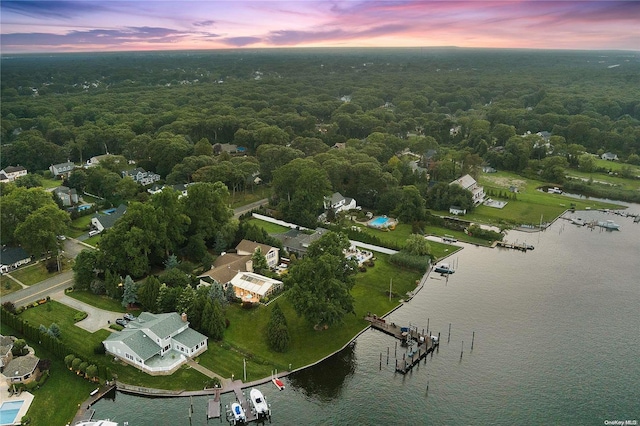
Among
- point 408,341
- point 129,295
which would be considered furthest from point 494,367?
point 129,295

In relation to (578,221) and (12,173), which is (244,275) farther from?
(12,173)

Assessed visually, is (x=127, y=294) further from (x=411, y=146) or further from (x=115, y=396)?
(x=411, y=146)

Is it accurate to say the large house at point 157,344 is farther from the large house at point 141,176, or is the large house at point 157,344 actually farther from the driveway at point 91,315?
the large house at point 141,176

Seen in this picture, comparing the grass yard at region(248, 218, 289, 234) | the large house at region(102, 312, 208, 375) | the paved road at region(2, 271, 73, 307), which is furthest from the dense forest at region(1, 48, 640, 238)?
the large house at region(102, 312, 208, 375)

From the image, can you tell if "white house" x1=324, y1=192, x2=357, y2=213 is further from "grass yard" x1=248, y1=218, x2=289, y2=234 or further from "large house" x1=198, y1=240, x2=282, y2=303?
"large house" x1=198, y1=240, x2=282, y2=303

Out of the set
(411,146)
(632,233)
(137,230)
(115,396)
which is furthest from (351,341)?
(411,146)

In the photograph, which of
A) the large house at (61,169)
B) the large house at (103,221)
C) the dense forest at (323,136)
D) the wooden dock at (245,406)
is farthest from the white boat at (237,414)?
the large house at (61,169)

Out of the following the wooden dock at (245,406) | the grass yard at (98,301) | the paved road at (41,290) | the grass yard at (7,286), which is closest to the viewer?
the wooden dock at (245,406)
